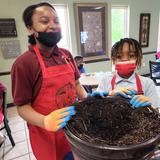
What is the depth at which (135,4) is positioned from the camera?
14.5 ft

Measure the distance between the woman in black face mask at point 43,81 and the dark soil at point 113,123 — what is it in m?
0.22

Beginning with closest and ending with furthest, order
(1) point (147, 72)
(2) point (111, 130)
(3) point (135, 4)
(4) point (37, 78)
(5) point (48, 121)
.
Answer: (2) point (111, 130) < (5) point (48, 121) < (4) point (37, 78) < (3) point (135, 4) < (1) point (147, 72)

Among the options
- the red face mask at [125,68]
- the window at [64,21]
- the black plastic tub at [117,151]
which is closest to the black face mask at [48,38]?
the red face mask at [125,68]

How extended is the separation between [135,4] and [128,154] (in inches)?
190

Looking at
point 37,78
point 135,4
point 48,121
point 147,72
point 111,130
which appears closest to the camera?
point 111,130

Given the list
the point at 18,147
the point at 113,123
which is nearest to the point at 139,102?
the point at 113,123

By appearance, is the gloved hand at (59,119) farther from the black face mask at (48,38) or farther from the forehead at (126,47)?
the forehead at (126,47)

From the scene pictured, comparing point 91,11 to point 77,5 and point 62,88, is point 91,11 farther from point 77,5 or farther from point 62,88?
point 62,88

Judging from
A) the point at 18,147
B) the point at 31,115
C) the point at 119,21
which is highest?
the point at 119,21

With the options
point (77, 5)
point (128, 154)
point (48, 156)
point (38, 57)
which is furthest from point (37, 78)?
point (77, 5)

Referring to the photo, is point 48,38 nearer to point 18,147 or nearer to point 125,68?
point 125,68

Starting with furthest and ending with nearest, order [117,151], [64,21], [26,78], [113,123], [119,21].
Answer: [119,21]
[64,21]
[26,78]
[113,123]
[117,151]

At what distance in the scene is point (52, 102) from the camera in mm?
873

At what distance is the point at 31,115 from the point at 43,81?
182 mm
